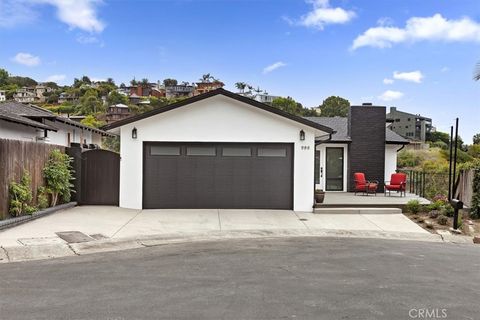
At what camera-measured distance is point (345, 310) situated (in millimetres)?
4914

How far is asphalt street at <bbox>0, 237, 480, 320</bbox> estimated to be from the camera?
15.9 feet

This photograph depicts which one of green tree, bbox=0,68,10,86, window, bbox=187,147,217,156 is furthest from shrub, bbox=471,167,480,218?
green tree, bbox=0,68,10,86

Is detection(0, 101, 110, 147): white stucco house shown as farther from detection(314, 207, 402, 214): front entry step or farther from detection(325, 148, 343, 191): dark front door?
detection(314, 207, 402, 214): front entry step

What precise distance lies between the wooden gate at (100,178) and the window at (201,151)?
249 cm

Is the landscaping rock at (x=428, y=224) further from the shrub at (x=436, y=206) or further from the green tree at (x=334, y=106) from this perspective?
the green tree at (x=334, y=106)

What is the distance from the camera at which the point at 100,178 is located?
14.4 metres

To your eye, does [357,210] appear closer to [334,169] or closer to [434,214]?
[434,214]

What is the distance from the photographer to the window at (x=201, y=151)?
1440cm

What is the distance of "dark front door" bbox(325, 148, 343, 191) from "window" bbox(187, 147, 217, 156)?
284 inches

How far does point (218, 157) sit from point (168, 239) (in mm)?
5252

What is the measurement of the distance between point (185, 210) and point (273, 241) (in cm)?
510

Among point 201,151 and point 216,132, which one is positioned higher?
point 216,132

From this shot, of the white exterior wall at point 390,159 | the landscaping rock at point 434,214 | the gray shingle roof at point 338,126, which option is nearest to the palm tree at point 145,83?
the gray shingle roof at point 338,126

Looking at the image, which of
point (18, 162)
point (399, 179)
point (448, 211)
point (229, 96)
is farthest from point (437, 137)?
point (18, 162)
